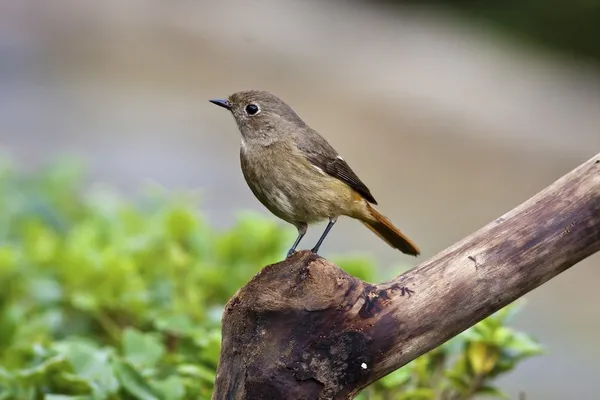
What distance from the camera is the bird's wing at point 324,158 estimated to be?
3533mm

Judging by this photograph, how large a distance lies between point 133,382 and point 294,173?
990 mm

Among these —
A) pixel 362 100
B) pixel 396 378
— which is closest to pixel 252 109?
pixel 396 378

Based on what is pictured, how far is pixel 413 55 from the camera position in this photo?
14.0 m

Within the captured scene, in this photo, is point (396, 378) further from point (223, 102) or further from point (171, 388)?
point (223, 102)

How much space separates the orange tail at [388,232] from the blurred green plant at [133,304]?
0.23 metres

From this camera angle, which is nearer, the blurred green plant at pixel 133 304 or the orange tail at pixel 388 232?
the blurred green plant at pixel 133 304

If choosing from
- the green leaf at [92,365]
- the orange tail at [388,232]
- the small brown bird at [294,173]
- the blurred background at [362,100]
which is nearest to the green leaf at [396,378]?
the small brown bird at [294,173]

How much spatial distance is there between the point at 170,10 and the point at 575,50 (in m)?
7.13

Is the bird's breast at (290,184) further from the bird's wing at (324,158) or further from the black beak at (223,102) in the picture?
the black beak at (223,102)

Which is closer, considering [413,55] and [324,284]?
[324,284]

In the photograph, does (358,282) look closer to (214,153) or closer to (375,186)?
(375,186)

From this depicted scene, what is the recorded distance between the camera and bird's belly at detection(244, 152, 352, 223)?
335cm

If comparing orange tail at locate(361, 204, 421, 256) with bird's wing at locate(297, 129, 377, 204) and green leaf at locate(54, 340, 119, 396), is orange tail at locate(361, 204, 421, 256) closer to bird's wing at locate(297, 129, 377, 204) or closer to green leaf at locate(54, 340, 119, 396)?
bird's wing at locate(297, 129, 377, 204)

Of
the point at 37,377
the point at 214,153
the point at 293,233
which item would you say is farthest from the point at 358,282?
the point at 214,153
